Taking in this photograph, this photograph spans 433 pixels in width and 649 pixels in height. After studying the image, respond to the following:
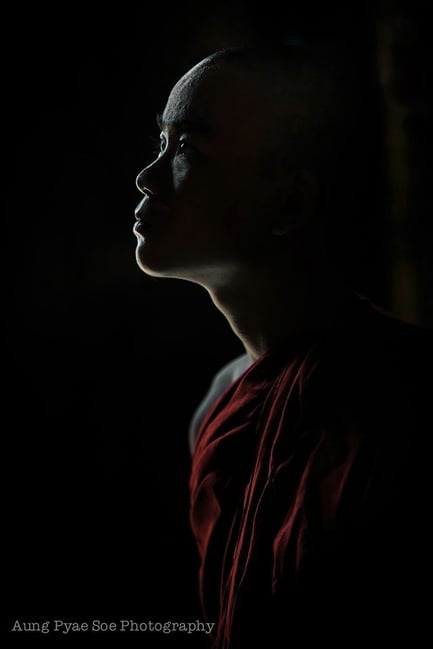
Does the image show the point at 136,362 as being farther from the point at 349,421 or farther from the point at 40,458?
the point at 349,421

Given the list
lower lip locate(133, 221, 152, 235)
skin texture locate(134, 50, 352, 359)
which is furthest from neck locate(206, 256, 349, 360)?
lower lip locate(133, 221, 152, 235)

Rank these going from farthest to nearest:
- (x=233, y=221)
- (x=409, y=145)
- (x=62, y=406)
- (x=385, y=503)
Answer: (x=62, y=406) < (x=409, y=145) < (x=233, y=221) < (x=385, y=503)

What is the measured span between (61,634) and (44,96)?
4.09 ft

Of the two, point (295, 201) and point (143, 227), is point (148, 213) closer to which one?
point (143, 227)

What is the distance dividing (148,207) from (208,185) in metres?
0.09

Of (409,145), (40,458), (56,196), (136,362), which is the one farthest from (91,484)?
(409,145)

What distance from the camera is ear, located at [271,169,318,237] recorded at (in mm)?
827

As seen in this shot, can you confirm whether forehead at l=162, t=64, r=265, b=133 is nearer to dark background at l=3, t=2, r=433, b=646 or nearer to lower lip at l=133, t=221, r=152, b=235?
lower lip at l=133, t=221, r=152, b=235

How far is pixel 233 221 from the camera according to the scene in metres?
0.81

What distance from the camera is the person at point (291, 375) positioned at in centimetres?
67

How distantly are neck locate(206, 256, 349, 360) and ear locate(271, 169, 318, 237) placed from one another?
0.06m

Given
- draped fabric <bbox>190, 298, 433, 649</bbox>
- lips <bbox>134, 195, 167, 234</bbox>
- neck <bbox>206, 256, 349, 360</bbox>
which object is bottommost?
draped fabric <bbox>190, 298, 433, 649</bbox>

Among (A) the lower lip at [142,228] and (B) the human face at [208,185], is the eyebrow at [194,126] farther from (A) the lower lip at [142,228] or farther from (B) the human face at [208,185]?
(A) the lower lip at [142,228]

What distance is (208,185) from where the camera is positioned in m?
0.80
